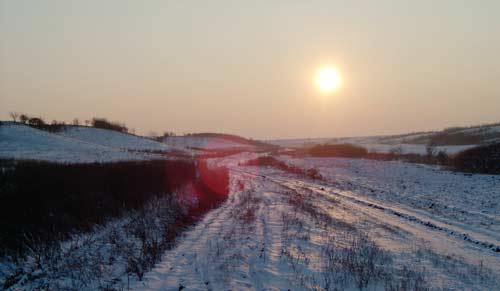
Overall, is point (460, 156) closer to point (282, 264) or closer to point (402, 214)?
point (402, 214)

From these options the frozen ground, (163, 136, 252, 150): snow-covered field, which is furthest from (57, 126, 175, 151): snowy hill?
(163, 136, 252, 150): snow-covered field

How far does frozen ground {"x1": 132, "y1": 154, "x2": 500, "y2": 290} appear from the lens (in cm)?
761

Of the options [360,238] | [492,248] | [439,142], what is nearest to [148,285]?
[360,238]

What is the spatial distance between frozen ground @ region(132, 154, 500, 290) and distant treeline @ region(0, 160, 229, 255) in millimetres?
3482

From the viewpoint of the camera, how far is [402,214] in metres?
15.8

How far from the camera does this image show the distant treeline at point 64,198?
9578mm

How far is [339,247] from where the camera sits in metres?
10.2

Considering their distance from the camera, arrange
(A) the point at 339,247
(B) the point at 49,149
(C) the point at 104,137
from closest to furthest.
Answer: (A) the point at 339,247 < (B) the point at 49,149 < (C) the point at 104,137

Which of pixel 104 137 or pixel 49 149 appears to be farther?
pixel 104 137

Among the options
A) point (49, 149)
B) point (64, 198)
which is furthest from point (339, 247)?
point (49, 149)

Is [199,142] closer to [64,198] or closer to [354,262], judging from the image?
[64,198]

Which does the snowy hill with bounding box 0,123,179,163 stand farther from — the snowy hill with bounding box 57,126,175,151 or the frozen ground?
the frozen ground

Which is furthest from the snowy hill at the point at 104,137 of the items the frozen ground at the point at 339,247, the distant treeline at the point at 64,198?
the frozen ground at the point at 339,247

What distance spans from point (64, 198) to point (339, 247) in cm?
932
